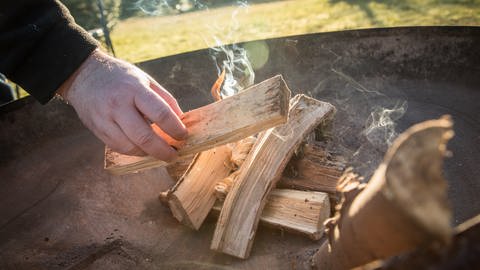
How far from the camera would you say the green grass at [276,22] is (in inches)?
214

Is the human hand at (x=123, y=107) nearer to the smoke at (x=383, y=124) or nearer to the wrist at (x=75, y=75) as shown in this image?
the wrist at (x=75, y=75)

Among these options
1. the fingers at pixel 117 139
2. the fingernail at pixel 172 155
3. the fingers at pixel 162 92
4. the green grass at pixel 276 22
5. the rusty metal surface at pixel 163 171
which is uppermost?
the fingers at pixel 162 92

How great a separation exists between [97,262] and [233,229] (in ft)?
2.23

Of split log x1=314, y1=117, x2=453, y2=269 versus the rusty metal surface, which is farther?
the rusty metal surface

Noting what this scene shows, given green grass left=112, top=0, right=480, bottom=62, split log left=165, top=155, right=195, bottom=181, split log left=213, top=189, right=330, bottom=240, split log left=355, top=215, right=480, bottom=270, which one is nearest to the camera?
split log left=355, top=215, right=480, bottom=270

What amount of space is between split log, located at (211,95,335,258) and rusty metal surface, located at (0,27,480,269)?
0.11 m

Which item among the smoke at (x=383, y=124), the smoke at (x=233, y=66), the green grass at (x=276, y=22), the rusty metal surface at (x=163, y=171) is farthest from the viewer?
the green grass at (x=276, y=22)

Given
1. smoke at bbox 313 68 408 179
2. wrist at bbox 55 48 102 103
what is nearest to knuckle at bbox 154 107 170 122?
wrist at bbox 55 48 102 103

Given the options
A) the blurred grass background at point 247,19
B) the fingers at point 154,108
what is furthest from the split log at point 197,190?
the blurred grass background at point 247,19

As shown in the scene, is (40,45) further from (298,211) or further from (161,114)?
(298,211)

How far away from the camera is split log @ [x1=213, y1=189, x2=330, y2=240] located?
62.2 inches

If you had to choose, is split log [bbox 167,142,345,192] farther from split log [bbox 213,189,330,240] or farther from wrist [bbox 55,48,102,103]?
wrist [bbox 55,48,102,103]

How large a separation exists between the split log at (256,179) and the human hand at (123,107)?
46 cm

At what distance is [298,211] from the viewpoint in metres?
1.63
